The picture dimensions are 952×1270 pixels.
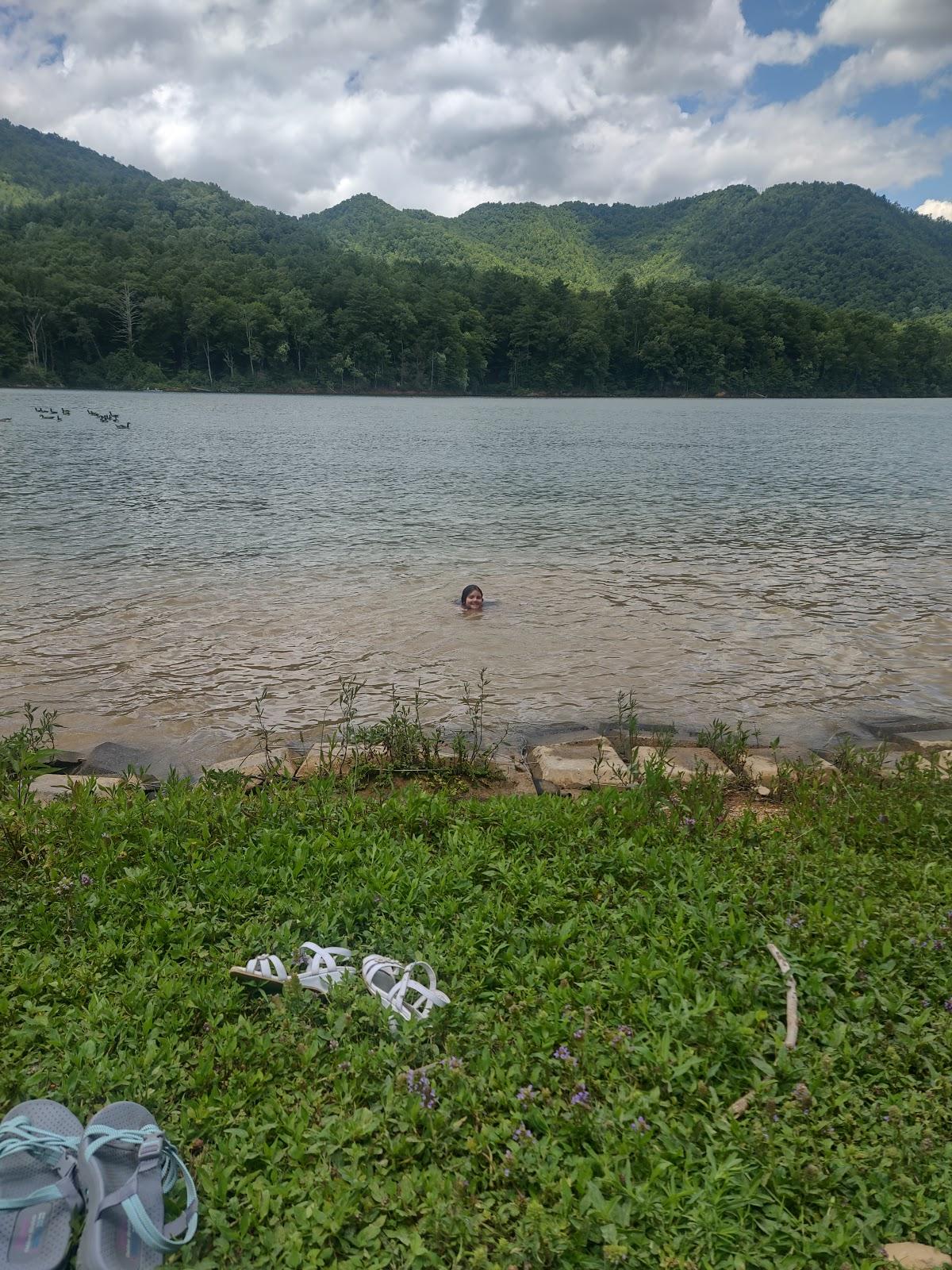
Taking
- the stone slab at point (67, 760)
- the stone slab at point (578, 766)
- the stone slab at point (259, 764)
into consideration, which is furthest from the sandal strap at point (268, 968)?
the stone slab at point (67, 760)

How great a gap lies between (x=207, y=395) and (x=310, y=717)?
10487 cm

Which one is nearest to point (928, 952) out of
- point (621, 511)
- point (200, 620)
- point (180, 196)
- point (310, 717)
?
point (310, 717)

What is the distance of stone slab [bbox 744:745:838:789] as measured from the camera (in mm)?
6387

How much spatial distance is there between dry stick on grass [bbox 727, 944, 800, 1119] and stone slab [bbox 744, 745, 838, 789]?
2658mm

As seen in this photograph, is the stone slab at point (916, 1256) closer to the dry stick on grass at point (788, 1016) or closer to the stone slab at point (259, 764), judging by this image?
the dry stick on grass at point (788, 1016)

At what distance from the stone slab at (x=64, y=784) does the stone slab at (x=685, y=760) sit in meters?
3.97

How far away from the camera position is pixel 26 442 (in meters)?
37.7

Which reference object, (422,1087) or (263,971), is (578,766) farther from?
(422,1087)

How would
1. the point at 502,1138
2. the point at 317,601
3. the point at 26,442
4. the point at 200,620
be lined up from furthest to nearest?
the point at 26,442
the point at 317,601
the point at 200,620
the point at 502,1138

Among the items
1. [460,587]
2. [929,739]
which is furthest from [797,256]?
[929,739]

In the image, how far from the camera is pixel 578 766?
6578mm

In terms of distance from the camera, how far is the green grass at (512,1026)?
2.57 metres

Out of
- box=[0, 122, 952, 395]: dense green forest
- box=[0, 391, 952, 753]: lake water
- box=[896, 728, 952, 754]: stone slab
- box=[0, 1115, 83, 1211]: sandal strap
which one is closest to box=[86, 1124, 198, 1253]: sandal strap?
box=[0, 1115, 83, 1211]: sandal strap

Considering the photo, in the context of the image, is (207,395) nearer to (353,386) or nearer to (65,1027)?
(353,386)
